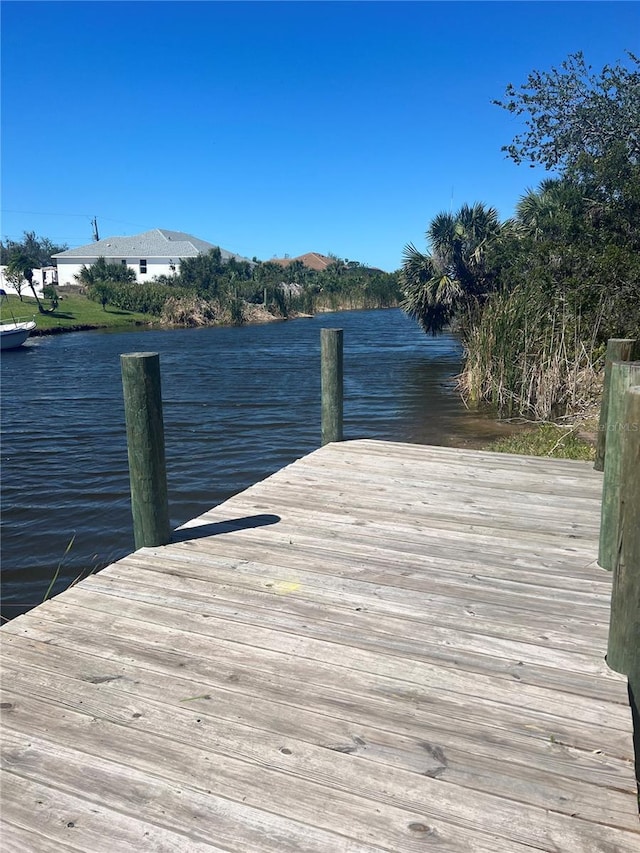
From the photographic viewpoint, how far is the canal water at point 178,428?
6.99 metres

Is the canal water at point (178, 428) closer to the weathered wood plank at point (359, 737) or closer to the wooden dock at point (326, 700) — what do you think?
the wooden dock at point (326, 700)

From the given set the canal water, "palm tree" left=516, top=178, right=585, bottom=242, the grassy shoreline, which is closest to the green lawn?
the grassy shoreline

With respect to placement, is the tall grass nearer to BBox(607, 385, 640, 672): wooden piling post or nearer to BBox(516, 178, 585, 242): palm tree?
BBox(516, 178, 585, 242): palm tree

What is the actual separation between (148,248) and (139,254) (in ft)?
5.22

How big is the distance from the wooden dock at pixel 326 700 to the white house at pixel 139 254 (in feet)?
193

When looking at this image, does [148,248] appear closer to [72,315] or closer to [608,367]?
[72,315]

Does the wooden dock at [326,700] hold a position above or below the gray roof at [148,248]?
below

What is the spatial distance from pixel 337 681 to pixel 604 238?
38.2 feet

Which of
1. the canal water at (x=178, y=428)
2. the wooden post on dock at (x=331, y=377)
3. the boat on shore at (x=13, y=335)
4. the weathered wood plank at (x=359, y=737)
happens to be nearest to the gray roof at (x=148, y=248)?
Answer: the boat on shore at (x=13, y=335)

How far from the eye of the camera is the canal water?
22.9ft

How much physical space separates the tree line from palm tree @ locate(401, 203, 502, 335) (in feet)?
0.10

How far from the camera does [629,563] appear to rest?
225 cm

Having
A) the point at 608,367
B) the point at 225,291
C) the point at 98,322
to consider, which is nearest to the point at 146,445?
the point at 608,367

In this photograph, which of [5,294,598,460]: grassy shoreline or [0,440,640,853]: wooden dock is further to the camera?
[5,294,598,460]: grassy shoreline
